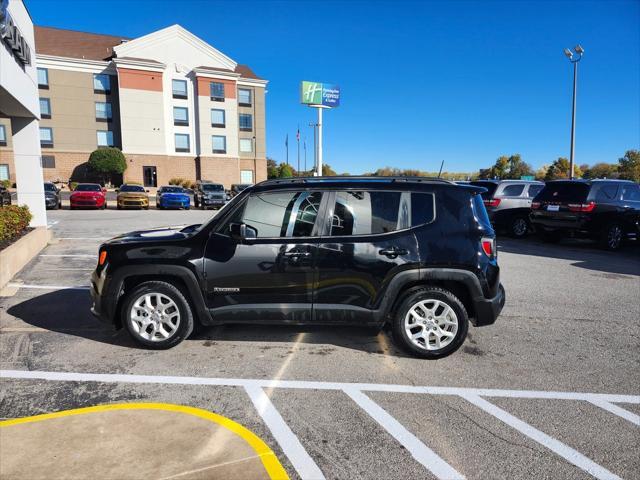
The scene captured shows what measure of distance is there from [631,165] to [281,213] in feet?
207

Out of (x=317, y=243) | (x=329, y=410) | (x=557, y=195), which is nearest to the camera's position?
(x=329, y=410)

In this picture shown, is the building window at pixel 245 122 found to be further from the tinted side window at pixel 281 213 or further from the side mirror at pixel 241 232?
the side mirror at pixel 241 232

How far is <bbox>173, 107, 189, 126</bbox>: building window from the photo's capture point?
47875 mm

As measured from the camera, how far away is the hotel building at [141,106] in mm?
44812

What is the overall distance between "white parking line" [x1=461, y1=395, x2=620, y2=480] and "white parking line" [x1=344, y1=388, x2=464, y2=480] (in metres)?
0.74

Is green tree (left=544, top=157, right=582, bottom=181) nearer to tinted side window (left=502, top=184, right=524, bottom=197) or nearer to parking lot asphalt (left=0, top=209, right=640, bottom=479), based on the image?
tinted side window (left=502, top=184, right=524, bottom=197)

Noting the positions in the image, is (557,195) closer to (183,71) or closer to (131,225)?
(131,225)

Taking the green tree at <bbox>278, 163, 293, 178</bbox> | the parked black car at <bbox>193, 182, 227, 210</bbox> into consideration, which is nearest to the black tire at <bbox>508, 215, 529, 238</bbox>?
the parked black car at <bbox>193, 182, 227, 210</bbox>

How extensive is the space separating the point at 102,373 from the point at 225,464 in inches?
74.7

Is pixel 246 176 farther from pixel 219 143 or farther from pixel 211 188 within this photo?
pixel 211 188

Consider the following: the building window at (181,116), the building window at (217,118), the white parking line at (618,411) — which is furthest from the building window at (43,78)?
the white parking line at (618,411)

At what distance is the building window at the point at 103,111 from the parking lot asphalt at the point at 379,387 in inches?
1852

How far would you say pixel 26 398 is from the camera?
3.46 meters

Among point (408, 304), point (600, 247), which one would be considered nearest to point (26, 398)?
point (408, 304)
